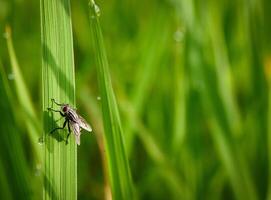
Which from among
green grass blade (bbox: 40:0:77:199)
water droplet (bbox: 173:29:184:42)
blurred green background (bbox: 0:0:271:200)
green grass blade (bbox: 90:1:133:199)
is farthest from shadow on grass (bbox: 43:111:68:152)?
water droplet (bbox: 173:29:184:42)

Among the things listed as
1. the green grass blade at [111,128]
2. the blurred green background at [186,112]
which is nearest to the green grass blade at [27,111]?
the blurred green background at [186,112]

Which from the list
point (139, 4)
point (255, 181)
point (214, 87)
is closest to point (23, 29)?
point (139, 4)

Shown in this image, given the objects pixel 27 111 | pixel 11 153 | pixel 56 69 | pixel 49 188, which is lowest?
pixel 49 188

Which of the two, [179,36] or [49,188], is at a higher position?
[179,36]

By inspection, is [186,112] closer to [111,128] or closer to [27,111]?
[27,111]

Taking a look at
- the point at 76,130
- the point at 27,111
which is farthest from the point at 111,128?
the point at 27,111

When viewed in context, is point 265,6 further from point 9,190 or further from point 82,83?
point 9,190
